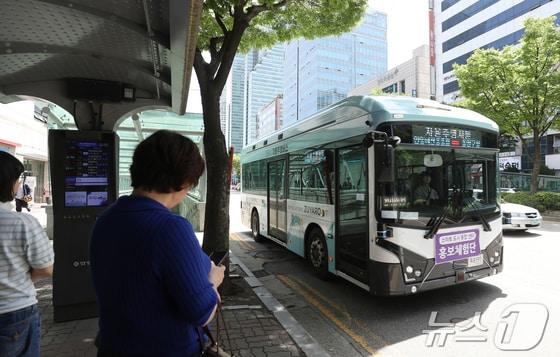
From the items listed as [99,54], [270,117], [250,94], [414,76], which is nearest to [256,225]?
[99,54]

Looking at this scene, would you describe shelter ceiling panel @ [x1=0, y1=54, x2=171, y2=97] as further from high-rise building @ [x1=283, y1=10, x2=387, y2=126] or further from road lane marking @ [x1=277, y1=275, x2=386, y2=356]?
high-rise building @ [x1=283, y1=10, x2=387, y2=126]

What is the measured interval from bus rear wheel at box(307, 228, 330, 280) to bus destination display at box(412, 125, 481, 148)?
100 inches

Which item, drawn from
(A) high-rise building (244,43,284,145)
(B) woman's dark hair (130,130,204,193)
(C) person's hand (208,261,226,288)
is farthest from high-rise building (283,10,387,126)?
(B) woman's dark hair (130,130,204,193)

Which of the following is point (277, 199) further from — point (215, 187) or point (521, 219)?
point (521, 219)

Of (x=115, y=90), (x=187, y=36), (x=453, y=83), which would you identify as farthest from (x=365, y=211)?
(x=453, y=83)

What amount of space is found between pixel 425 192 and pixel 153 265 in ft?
14.8

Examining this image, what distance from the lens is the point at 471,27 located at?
163 ft

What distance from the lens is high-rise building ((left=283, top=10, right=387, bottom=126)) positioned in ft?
302

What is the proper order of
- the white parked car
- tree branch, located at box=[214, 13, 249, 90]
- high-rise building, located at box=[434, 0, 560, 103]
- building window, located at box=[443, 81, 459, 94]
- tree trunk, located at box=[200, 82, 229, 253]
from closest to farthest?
tree trunk, located at box=[200, 82, 229, 253], tree branch, located at box=[214, 13, 249, 90], the white parked car, high-rise building, located at box=[434, 0, 560, 103], building window, located at box=[443, 81, 459, 94]

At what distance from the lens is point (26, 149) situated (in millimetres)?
23453

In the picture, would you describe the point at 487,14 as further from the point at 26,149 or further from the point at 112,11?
the point at 112,11

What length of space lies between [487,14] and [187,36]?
54110 mm

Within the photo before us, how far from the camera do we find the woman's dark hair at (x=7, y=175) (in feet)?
7.23

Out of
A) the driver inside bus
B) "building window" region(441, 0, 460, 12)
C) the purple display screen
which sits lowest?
the purple display screen
